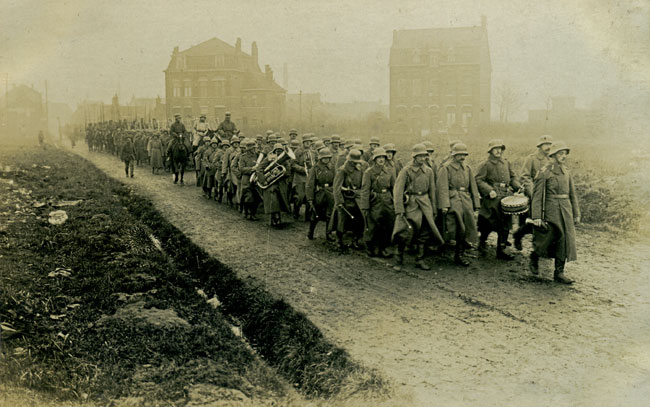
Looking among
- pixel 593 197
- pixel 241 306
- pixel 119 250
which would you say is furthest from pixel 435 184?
pixel 593 197

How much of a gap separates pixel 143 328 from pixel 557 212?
5948 millimetres

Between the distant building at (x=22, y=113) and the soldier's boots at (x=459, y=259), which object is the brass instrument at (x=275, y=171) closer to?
the soldier's boots at (x=459, y=259)

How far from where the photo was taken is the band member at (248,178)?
13.1 metres

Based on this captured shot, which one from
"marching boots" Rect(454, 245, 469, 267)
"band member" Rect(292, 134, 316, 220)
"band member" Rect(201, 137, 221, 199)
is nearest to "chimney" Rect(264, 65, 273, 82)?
"band member" Rect(201, 137, 221, 199)

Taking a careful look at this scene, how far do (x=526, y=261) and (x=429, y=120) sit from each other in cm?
2864

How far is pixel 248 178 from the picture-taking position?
13164 millimetres

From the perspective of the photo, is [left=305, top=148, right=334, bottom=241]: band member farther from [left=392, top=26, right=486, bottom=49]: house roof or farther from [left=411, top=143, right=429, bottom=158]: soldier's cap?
[left=392, top=26, right=486, bottom=49]: house roof

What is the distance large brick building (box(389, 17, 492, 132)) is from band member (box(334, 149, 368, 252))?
2435cm

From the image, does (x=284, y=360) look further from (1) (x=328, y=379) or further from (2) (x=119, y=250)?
(2) (x=119, y=250)

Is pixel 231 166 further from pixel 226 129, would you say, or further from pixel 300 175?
pixel 226 129

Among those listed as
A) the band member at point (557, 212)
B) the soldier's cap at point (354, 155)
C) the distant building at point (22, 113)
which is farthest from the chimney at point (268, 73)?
the band member at point (557, 212)

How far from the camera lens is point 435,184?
29.5 feet

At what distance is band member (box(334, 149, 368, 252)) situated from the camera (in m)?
9.80

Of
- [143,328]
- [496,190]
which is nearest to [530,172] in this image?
[496,190]
